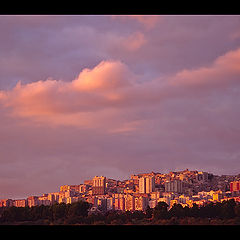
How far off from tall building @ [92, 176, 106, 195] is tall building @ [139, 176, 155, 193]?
410 cm

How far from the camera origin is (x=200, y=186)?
49.4 meters

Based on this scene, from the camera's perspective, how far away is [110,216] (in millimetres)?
24719

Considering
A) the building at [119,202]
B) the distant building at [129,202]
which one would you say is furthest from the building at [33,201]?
the distant building at [129,202]

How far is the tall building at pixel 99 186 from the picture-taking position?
4759 cm

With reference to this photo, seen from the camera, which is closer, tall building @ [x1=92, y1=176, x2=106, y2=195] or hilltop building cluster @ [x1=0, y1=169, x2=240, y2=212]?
hilltop building cluster @ [x1=0, y1=169, x2=240, y2=212]

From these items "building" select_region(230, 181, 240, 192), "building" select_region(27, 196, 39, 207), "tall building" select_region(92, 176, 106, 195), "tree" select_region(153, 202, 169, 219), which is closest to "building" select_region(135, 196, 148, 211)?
"tall building" select_region(92, 176, 106, 195)

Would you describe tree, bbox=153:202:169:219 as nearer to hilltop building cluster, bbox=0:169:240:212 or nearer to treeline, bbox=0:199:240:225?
treeline, bbox=0:199:240:225

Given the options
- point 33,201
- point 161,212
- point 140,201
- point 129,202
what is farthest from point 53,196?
point 161,212

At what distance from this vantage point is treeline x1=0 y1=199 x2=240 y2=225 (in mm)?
22844

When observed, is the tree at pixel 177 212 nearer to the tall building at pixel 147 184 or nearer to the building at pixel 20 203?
the building at pixel 20 203
